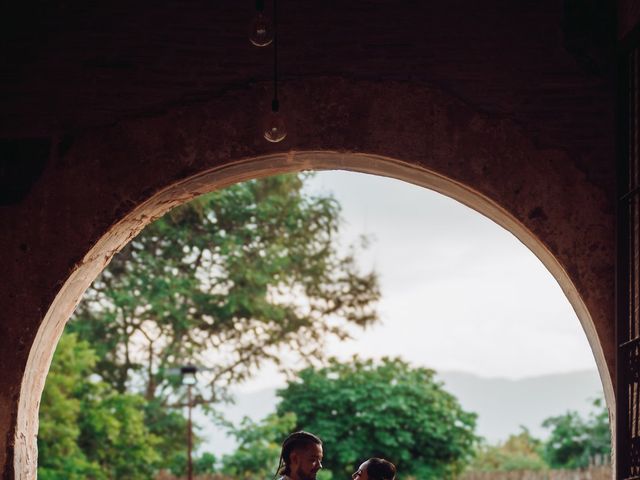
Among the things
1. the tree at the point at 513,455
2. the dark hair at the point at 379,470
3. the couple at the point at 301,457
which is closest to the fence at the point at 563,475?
the tree at the point at 513,455

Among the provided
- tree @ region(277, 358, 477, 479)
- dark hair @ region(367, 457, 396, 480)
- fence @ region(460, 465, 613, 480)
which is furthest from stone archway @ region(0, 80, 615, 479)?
tree @ region(277, 358, 477, 479)

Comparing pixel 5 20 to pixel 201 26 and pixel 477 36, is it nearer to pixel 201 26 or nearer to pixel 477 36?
pixel 201 26

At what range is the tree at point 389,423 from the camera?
16.8 m

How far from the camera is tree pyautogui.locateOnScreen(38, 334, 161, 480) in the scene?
1483cm

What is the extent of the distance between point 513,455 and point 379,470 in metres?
15.6

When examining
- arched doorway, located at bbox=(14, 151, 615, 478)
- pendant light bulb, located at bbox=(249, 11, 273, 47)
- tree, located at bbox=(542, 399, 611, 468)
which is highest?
tree, located at bbox=(542, 399, 611, 468)

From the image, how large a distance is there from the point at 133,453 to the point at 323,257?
19.0ft

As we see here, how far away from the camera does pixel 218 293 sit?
1908 cm

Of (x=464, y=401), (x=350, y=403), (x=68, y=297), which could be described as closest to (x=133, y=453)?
(x=350, y=403)

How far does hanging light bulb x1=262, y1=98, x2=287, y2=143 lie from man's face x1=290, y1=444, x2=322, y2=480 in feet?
5.19

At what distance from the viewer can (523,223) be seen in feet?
18.5

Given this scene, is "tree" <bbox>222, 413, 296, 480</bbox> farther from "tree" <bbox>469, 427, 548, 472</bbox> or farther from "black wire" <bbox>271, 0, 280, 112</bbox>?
"black wire" <bbox>271, 0, 280, 112</bbox>

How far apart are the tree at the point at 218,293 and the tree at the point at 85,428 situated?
154cm

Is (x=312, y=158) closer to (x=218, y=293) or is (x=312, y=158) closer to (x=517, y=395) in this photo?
(x=218, y=293)
